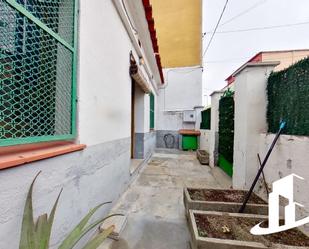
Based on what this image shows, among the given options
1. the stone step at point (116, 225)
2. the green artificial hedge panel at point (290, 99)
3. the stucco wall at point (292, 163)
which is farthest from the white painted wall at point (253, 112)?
the stone step at point (116, 225)

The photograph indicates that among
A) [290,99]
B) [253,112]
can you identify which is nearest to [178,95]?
[253,112]

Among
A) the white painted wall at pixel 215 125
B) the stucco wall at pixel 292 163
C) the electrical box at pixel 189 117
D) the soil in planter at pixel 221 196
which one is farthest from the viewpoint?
the electrical box at pixel 189 117

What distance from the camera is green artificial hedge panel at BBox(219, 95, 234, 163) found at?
4.09 m

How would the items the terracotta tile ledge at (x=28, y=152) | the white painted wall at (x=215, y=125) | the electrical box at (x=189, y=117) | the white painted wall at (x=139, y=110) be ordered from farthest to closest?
the electrical box at (x=189, y=117), the white painted wall at (x=139, y=110), the white painted wall at (x=215, y=125), the terracotta tile ledge at (x=28, y=152)

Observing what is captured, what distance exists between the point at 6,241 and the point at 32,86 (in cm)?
96

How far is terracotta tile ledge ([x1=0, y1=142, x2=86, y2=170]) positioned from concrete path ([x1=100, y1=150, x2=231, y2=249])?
125 cm

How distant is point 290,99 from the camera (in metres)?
2.20

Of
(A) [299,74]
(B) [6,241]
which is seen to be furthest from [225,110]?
(B) [6,241]

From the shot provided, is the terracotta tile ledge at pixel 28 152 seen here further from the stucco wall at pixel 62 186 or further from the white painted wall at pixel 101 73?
the white painted wall at pixel 101 73

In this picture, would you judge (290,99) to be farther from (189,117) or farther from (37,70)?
(189,117)

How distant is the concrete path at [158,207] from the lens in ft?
6.44

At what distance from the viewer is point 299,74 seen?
80.2 inches

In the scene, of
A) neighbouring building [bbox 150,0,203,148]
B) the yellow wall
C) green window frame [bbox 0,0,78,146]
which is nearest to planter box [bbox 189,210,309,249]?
green window frame [bbox 0,0,78,146]

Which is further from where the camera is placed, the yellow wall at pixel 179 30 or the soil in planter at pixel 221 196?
the yellow wall at pixel 179 30
